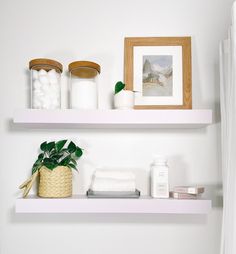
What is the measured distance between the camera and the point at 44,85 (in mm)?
1224

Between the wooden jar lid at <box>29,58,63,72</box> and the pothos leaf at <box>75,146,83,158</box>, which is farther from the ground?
the wooden jar lid at <box>29,58,63,72</box>

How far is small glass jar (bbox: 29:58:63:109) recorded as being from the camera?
1225 millimetres

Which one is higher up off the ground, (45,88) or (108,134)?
(45,88)

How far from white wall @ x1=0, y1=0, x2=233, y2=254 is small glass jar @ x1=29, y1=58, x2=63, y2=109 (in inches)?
6.9

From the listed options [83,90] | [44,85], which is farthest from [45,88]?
[83,90]

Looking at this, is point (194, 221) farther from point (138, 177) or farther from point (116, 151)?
point (116, 151)

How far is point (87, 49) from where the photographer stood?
1.41 m

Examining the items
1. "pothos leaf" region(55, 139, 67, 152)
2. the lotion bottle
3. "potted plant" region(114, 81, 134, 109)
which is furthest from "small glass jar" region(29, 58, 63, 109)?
the lotion bottle

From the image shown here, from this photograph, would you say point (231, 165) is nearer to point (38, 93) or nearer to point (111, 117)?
point (111, 117)

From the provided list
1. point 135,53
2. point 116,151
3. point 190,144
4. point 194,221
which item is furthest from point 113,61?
point 194,221

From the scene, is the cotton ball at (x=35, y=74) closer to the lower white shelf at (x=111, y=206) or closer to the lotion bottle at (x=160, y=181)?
the lower white shelf at (x=111, y=206)

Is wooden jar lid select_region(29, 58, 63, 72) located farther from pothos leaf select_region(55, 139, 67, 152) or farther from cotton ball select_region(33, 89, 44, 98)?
pothos leaf select_region(55, 139, 67, 152)

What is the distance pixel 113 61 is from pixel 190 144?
1.76 ft

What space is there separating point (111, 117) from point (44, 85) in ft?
1.02
